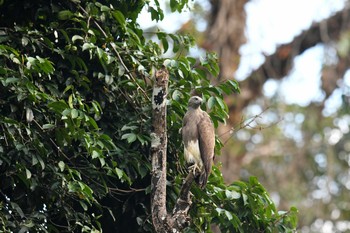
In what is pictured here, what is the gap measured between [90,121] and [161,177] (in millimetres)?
760

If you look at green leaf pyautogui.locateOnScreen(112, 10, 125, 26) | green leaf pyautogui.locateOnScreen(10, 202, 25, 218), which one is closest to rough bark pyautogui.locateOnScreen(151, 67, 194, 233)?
green leaf pyautogui.locateOnScreen(10, 202, 25, 218)

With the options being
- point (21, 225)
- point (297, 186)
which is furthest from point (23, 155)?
point (297, 186)

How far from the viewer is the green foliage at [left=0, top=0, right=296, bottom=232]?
21.4ft

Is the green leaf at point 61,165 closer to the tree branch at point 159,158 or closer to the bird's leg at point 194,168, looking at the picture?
the tree branch at point 159,158

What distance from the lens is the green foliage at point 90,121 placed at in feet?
21.4

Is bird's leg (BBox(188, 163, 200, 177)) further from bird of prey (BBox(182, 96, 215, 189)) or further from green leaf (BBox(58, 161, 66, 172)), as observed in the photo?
Answer: green leaf (BBox(58, 161, 66, 172))

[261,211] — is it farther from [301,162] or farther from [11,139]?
[301,162]

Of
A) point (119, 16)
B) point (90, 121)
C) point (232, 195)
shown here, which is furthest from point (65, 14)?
point (232, 195)

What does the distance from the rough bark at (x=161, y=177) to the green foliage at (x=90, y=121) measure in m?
0.54

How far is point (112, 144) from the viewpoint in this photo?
6.88m

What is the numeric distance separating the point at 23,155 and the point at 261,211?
7.63 ft

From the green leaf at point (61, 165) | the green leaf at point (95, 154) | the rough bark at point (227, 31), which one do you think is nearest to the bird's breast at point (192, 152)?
the green leaf at point (95, 154)

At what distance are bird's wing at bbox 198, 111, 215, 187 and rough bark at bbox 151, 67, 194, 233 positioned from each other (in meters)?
0.76

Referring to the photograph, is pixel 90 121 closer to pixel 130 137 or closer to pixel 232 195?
pixel 130 137
